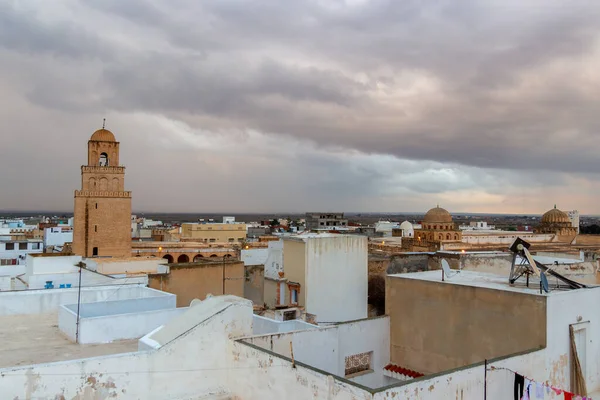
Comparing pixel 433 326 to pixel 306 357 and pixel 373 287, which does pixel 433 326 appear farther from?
pixel 373 287

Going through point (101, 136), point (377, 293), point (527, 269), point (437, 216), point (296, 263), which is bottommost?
point (377, 293)

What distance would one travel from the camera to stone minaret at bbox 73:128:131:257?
38.8 metres

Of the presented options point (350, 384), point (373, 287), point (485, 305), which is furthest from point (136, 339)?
point (373, 287)

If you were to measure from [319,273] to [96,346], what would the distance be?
961cm

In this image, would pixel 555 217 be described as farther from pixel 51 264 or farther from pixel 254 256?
pixel 51 264

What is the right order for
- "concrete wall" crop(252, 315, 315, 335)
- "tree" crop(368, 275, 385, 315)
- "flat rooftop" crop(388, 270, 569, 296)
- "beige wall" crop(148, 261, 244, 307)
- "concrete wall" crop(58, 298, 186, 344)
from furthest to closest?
"tree" crop(368, 275, 385, 315) < "beige wall" crop(148, 261, 244, 307) < "concrete wall" crop(252, 315, 315, 335) < "flat rooftop" crop(388, 270, 569, 296) < "concrete wall" crop(58, 298, 186, 344)

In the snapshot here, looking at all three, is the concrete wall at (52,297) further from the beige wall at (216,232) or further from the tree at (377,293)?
the beige wall at (216,232)

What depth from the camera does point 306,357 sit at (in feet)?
35.2

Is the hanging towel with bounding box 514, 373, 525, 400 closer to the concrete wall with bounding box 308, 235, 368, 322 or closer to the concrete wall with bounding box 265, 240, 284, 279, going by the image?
the concrete wall with bounding box 308, 235, 368, 322

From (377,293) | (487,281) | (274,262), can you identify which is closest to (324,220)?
(274,262)

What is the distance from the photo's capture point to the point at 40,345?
10.5 metres

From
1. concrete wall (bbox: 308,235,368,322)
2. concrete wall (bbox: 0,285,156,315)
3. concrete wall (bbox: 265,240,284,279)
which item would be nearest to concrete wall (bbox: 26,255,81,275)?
concrete wall (bbox: 0,285,156,315)

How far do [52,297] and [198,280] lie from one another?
6.19m

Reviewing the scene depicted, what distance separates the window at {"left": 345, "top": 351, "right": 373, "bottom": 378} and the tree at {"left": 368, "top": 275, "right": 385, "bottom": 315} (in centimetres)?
829
